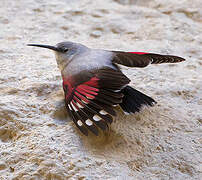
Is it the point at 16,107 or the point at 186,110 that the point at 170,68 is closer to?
the point at 186,110

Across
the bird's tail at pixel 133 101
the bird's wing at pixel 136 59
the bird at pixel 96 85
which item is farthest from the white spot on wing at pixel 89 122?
the bird's wing at pixel 136 59

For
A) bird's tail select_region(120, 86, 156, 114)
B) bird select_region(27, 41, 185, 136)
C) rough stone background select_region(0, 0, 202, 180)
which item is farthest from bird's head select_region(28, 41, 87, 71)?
bird's tail select_region(120, 86, 156, 114)

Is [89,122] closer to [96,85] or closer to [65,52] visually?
[96,85]

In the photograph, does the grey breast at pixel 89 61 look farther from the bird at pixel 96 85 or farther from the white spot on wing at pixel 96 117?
the white spot on wing at pixel 96 117

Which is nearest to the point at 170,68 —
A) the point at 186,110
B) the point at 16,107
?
the point at 186,110

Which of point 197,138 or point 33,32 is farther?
A: point 33,32

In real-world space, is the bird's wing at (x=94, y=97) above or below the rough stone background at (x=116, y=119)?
above

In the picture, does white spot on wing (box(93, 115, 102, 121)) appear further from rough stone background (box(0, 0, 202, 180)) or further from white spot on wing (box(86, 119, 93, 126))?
rough stone background (box(0, 0, 202, 180))
